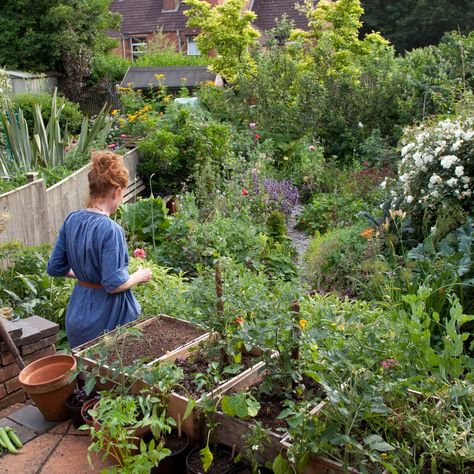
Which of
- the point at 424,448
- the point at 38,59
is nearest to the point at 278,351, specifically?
the point at 424,448

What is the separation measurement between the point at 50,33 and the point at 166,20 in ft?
37.9

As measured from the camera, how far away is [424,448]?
89.4 inches

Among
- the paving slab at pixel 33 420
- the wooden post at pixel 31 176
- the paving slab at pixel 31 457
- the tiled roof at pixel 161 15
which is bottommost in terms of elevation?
the paving slab at pixel 33 420

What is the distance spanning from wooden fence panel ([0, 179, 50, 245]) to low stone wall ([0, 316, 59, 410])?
2.32 metres

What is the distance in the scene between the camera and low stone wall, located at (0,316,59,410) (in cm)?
360

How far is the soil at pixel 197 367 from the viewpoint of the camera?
107 inches

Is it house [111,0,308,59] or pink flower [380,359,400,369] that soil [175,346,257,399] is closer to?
pink flower [380,359,400,369]

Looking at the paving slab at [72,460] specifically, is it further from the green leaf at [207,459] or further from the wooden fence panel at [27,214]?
the wooden fence panel at [27,214]

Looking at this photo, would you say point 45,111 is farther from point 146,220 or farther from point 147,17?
point 147,17

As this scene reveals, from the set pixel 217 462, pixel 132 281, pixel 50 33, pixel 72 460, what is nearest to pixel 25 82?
pixel 50 33

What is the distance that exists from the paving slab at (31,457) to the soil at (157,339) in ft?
1.51

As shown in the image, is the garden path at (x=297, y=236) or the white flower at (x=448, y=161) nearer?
the white flower at (x=448, y=161)

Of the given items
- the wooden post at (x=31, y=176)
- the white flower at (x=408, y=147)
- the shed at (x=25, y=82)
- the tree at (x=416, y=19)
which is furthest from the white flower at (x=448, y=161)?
the tree at (x=416, y=19)

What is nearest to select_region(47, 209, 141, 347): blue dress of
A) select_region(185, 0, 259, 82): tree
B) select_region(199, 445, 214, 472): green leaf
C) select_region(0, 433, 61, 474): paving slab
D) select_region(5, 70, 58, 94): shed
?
select_region(0, 433, 61, 474): paving slab
